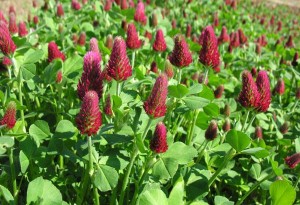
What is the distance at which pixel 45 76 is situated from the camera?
100 inches

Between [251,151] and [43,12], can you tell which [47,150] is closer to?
[251,151]

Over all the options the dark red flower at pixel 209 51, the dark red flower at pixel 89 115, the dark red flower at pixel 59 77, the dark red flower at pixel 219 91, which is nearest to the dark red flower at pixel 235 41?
the dark red flower at pixel 219 91

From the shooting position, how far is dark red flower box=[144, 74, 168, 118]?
1.81 metres

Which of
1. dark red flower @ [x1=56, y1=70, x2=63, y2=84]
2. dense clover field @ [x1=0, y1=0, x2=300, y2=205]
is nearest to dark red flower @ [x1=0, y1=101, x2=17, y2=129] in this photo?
dense clover field @ [x1=0, y1=0, x2=300, y2=205]

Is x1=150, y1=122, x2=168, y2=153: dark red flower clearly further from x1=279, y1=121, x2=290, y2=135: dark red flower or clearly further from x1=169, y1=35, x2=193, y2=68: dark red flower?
x1=279, y1=121, x2=290, y2=135: dark red flower

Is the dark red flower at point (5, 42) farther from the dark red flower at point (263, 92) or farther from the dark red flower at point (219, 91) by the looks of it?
the dark red flower at point (219, 91)

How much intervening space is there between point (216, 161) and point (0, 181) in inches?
51.6

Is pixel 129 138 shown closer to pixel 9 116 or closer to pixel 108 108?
pixel 108 108

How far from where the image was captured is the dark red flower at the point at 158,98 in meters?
1.81

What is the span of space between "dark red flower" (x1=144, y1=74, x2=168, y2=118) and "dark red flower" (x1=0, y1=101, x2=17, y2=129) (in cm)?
69

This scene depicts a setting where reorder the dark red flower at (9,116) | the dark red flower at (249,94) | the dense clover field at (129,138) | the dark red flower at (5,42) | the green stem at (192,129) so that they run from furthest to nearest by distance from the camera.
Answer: the green stem at (192,129), the dark red flower at (5,42), the dark red flower at (249,94), the dark red flower at (9,116), the dense clover field at (129,138)

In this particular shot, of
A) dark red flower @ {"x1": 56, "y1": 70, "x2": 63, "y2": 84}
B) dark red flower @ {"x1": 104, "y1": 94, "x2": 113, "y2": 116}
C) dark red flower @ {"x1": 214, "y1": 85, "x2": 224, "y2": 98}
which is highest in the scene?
dark red flower @ {"x1": 104, "y1": 94, "x2": 113, "y2": 116}

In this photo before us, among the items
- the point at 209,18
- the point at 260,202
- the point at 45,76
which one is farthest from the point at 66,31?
the point at 209,18

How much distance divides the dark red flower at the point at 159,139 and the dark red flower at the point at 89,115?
302 millimetres
